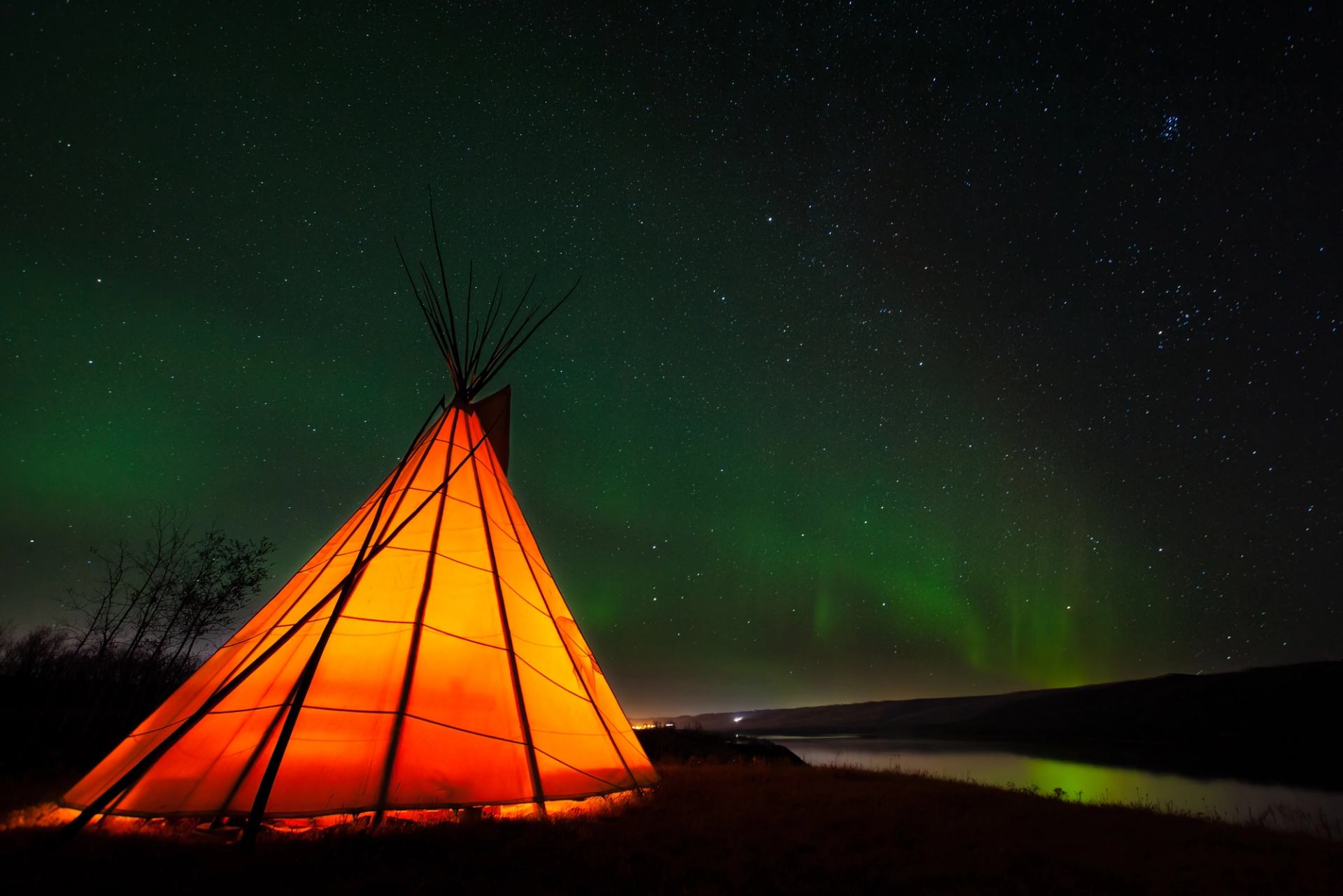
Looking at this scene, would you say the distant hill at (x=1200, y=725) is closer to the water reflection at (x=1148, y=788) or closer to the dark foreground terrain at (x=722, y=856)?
the water reflection at (x=1148, y=788)

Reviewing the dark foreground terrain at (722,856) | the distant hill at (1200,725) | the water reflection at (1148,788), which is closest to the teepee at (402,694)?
the dark foreground terrain at (722,856)

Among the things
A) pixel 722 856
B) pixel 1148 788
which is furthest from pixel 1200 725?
pixel 722 856

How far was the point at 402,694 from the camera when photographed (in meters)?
5.43

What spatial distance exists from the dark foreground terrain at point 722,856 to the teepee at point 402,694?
15.5 inches

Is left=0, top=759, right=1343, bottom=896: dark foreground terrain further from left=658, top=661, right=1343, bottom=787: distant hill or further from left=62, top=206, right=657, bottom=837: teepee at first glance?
left=658, top=661, right=1343, bottom=787: distant hill

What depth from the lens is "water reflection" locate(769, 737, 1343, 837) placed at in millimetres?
12280

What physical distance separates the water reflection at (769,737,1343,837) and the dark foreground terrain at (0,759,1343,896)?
4.24m

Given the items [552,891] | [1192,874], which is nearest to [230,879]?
[552,891]

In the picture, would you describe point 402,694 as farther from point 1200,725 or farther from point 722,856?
point 1200,725

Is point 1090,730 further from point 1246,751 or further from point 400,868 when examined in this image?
point 400,868

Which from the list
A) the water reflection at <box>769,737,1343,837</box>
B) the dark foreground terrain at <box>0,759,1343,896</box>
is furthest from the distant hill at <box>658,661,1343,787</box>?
the dark foreground terrain at <box>0,759,1343,896</box>

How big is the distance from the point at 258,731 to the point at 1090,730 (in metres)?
67.4

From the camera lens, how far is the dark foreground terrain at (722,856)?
3.45 meters

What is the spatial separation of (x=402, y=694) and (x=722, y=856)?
307cm
